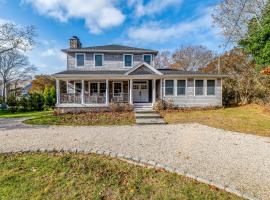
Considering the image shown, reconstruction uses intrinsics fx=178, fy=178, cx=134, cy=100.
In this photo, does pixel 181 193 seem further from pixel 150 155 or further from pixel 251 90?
pixel 251 90

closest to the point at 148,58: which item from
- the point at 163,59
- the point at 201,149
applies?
the point at 201,149

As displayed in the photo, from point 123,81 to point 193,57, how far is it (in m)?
23.7

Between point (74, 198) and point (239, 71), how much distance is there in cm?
2432

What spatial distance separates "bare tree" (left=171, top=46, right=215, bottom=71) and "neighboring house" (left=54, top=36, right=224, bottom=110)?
20412 mm

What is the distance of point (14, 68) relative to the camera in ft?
130

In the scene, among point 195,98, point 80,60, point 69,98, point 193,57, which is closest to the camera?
point 69,98

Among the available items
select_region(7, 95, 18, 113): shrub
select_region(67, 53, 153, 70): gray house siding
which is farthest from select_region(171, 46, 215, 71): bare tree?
select_region(7, 95, 18, 113): shrub

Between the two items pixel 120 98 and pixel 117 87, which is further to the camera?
pixel 117 87

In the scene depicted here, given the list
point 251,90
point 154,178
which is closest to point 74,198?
point 154,178

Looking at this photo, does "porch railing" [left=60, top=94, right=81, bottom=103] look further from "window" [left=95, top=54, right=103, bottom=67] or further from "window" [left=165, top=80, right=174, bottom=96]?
"window" [left=165, top=80, right=174, bottom=96]

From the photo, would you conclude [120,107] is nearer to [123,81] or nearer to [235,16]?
[123,81]

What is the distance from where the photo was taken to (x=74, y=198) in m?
3.18

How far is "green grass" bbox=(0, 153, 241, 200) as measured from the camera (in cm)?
327

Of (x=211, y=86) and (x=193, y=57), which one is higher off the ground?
(x=193, y=57)
